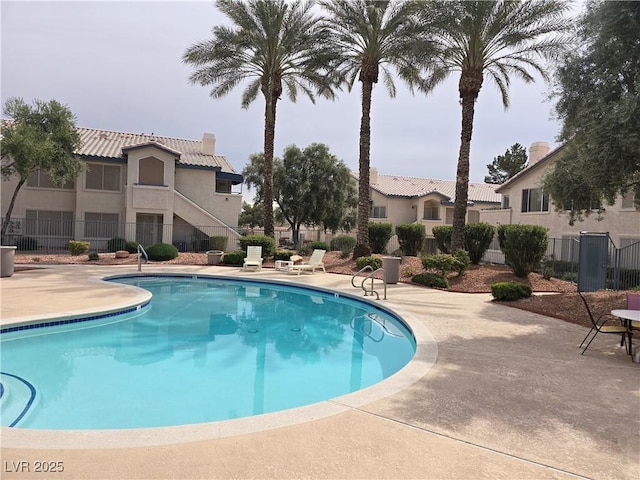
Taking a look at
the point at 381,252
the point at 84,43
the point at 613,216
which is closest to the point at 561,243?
the point at 613,216

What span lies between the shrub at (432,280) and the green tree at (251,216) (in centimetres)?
3344

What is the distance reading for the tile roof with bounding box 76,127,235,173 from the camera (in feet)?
91.6

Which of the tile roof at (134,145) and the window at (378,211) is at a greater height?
the tile roof at (134,145)

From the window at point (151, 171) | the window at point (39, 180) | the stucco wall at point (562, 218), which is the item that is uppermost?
the window at point (151, 171)

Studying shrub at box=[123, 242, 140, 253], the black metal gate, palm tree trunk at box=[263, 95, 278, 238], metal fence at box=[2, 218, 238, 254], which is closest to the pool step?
the black metal gate

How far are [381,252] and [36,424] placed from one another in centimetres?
2179

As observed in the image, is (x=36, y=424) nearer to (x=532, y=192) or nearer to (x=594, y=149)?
(x=594, y=149)

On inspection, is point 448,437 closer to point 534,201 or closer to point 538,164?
point 538,164

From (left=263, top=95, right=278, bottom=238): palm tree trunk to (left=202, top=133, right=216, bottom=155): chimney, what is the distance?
35.5 feet

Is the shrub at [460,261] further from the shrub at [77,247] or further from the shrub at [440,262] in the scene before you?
the shrub at [77,247]

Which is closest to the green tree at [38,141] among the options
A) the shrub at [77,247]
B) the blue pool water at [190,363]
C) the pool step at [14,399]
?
the shrub at [77,247]

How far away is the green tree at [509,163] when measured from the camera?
2295 inches

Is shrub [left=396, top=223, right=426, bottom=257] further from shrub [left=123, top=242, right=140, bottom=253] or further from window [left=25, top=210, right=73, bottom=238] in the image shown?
window [left=25, top=210, right=73, bottom=238]

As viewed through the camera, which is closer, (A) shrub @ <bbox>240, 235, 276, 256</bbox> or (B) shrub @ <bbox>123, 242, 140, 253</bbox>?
(A) shrub @ <bbox>240, 235, 276, 256</bbox>
